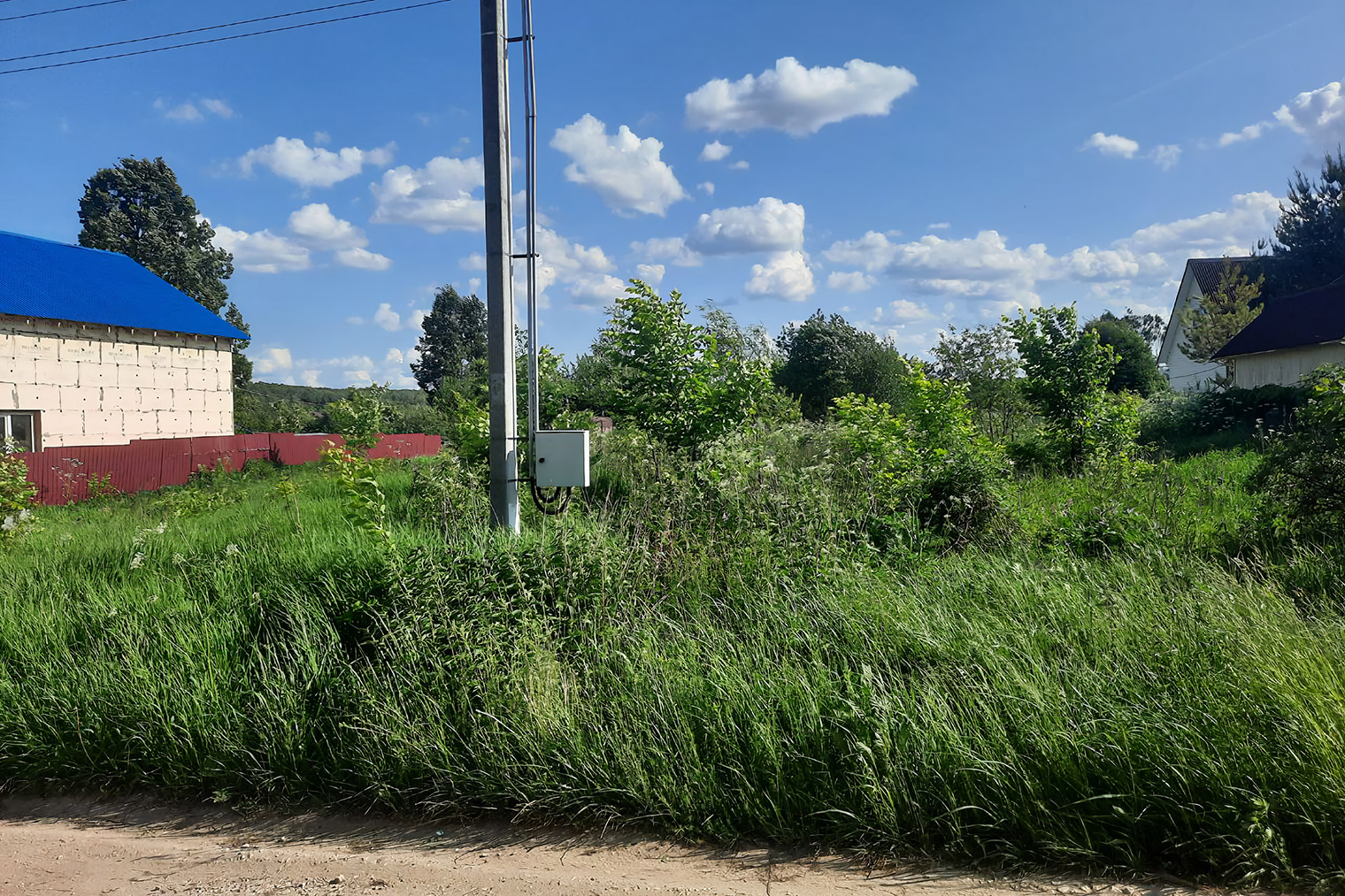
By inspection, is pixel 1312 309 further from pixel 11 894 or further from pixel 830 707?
pixel 11 894

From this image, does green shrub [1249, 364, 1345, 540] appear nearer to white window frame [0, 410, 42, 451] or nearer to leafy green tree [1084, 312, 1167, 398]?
white window frame [0, 410, 42, 451]

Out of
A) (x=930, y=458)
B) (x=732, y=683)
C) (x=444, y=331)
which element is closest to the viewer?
(x=732, y=683)

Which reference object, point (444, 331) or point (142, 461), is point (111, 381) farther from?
point (444, 331)

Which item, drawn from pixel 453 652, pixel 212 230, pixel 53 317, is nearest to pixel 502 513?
pixel 453 652

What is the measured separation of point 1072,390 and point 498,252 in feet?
31.1

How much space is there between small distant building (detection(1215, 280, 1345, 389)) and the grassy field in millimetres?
23763

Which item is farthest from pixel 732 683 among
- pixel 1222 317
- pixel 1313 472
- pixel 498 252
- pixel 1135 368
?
pixel 1222 317

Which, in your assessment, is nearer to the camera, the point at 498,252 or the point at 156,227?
the point at 498,252

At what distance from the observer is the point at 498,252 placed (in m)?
6.14

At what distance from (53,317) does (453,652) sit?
23.9 m

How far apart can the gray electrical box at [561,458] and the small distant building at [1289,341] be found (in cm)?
2480

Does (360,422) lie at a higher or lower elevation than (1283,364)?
lower

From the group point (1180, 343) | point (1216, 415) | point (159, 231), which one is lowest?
point (1216, 415)

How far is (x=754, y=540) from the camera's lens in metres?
5.52
